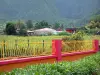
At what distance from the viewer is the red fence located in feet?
26.9

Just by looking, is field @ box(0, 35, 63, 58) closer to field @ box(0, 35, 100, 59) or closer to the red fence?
field @ box(0, 35, 100, 59)

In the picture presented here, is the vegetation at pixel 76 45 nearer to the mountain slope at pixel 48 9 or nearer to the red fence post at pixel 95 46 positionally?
the red fence post at pixel 95 46

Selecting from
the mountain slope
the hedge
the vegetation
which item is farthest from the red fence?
the mountain slope

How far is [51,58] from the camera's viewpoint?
1039cm

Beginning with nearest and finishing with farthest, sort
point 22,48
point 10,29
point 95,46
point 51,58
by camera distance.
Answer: point 22,48 → point 51,58 → point 95,46 → point 10,29

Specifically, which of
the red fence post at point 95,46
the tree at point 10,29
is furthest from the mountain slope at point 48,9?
the red fence post at point 95,46

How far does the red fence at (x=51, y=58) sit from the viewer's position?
26.9 feet

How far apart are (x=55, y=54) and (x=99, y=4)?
164 m

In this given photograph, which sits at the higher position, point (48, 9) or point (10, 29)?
point (48, 9)

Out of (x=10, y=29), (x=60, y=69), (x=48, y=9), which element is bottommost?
(x=60, y=69)

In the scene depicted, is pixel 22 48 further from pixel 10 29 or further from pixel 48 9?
pixel 48 9

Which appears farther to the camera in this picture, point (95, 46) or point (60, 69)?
point (95, 46)

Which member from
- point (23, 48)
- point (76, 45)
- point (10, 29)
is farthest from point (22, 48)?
point (10, 29)

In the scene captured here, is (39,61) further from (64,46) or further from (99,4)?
(99,4)
